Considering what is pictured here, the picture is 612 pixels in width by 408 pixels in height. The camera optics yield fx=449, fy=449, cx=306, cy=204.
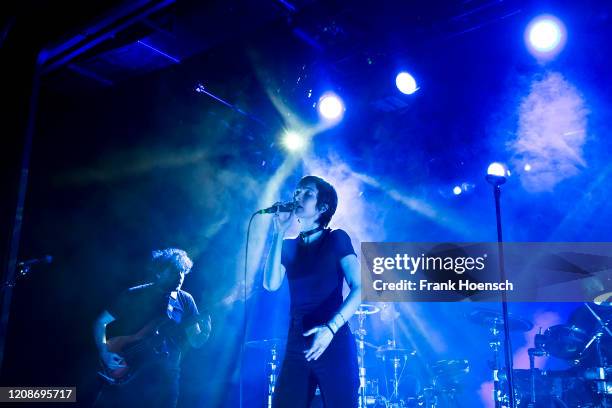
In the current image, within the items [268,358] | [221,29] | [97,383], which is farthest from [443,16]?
[97,383]

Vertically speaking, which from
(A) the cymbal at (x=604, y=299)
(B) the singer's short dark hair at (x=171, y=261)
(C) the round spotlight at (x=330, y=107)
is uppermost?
(C) the round spotlight at (x=330, y=107)

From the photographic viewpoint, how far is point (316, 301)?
2504 millimetres

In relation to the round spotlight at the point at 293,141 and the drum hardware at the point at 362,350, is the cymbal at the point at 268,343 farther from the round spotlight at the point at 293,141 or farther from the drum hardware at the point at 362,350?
the round spotlight at the point at 293,141

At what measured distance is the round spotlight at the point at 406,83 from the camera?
5148 millimetres

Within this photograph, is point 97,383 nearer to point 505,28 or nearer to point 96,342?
point 96,342

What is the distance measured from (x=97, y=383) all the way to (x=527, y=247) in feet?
24.0

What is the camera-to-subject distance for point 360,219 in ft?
27.3

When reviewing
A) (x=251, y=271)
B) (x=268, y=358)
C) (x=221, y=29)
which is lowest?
(x=268, y=358)

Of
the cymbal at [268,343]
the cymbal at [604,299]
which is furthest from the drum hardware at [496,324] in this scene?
the cymbal at [268,343]

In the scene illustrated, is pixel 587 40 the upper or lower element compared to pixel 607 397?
upper

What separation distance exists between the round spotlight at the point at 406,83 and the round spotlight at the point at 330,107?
0.76 m

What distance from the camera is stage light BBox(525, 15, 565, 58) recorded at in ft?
15.2

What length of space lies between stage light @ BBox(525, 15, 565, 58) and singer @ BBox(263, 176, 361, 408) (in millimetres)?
3378

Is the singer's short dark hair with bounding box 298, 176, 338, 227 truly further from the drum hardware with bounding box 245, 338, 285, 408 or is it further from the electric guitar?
the drum hardware with bounding box 245, 338, 285, 408
